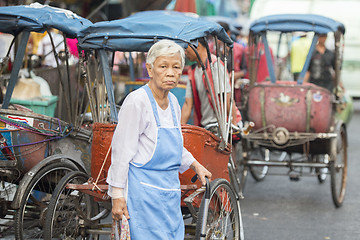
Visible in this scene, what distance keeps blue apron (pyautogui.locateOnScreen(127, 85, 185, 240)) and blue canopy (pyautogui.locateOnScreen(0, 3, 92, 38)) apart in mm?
1716

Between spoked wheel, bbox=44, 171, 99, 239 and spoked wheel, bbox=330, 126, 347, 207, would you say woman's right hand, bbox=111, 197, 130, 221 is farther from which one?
spoked wheel, bbox=330, 126, 347, 207

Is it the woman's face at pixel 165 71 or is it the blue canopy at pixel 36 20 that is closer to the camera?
the woman's face at pixel 165 71

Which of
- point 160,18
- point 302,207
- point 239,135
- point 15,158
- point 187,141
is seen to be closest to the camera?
point 187,141

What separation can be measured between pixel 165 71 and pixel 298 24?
4428 mm

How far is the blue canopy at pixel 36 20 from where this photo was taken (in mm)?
5254

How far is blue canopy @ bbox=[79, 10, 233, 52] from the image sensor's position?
188 inches

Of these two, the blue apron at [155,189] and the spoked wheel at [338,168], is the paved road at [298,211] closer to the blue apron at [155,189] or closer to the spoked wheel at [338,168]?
the spoked wheel at [338,168]

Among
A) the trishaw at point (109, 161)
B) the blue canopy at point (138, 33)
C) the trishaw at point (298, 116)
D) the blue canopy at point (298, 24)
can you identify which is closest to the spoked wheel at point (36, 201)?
the trishaw at point (109, 161)

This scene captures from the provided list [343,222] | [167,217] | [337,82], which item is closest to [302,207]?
[343,222]

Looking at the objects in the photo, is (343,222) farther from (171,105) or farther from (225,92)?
(171,105)

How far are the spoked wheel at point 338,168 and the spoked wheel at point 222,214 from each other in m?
2.57

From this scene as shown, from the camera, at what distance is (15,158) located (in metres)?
5.03

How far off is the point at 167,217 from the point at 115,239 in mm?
338

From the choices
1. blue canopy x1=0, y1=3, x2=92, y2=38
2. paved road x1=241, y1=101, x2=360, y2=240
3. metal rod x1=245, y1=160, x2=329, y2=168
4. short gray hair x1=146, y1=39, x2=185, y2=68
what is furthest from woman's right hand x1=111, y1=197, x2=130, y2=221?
metal rod x1=245, y1=160, x2=329, y2=168
